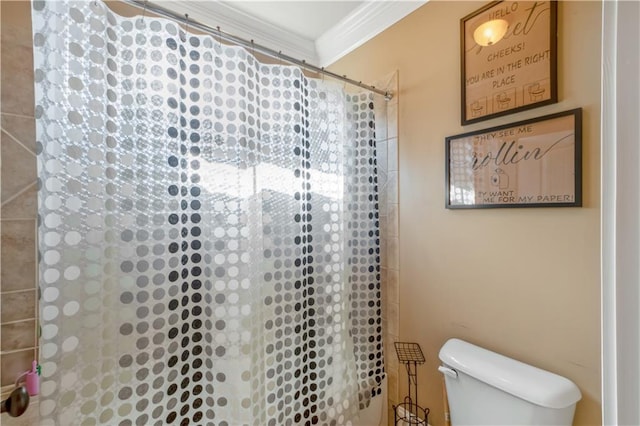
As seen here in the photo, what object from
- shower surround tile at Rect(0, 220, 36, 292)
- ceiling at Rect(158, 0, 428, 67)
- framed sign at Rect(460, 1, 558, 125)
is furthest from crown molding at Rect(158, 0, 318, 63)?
shower surround tile at Rect(0, 220, 36, 292)

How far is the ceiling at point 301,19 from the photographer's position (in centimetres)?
166

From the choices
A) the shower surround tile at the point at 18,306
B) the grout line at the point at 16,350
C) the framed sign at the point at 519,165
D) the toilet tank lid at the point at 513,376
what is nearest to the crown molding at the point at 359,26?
the framed sign at the point at 519,165

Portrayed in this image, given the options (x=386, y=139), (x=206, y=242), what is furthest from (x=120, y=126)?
(x=386, y=139)

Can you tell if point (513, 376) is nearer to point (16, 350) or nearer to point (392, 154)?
point (392, 154)

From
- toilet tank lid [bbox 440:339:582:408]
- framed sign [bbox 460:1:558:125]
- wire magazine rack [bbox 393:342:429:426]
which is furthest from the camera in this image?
wire magazine rack [bbox 393:342:429:426]

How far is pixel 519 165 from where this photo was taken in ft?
3.68

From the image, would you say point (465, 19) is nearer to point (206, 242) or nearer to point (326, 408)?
point (206, 242)

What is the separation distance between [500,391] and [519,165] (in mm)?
850

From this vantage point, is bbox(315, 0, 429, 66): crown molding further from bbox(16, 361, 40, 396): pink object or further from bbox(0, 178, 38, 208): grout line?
bbox(16, 361, 40, 396): pink object

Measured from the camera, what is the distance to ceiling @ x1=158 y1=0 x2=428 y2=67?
1.66 metres

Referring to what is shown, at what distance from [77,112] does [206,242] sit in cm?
55

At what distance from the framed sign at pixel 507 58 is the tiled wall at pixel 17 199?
1762 mm

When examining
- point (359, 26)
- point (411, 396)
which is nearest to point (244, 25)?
point (359, 26)

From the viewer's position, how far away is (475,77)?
4.12ft
